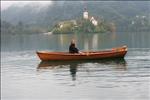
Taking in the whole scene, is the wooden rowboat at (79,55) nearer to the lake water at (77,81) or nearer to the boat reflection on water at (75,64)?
the boat reflection on water at (75,64)

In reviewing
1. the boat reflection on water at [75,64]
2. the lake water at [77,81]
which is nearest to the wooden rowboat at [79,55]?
the boat reflection on water at [75,64]

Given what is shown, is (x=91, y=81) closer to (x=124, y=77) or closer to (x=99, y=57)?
(x=124, y=77)

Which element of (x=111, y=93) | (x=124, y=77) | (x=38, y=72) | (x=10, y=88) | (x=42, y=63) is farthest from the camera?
(x=42, y=63)

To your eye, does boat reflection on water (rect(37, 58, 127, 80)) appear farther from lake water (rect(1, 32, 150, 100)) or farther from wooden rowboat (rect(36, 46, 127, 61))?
wooden rowboat (rect(36, 46, 127, 61))

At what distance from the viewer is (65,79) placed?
130 ft

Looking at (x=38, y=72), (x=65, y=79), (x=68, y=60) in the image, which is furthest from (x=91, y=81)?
(x=68, y=60)

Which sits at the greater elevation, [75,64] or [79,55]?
[79,55]

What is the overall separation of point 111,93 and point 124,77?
792cm

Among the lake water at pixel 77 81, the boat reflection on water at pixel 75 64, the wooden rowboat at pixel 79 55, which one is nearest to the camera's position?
the lake water at pixel 77 81

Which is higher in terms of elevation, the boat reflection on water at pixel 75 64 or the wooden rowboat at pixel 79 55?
the wooden rowboat at pixel 79 55

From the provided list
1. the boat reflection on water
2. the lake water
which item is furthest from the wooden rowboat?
the lake water

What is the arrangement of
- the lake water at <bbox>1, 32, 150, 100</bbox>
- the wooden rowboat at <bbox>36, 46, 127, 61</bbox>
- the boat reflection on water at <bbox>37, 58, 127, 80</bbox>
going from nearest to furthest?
the lake water at <bbox>1, 32, 150, 100</bbox>, the boat reflection on water at <bbox>37, 58, 127, 80</bbox>, the wooden rowboat at <bbox>36, 46, 127, 61</bbox>

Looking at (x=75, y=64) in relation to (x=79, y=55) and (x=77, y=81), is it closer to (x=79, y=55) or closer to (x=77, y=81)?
(x=79, y=55)

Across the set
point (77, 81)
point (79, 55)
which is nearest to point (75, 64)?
point (79, 55)
